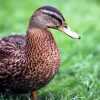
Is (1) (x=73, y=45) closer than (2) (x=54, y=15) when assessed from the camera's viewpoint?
No

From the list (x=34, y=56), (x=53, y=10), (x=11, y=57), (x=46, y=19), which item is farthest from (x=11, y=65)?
(x=53, y=10)

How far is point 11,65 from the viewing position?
6.79 meters

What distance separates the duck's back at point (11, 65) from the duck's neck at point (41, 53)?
8 centimetres

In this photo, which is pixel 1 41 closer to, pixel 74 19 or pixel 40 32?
pixel 40 32

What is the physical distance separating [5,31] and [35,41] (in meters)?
3.45

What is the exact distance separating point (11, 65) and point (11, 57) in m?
0.09

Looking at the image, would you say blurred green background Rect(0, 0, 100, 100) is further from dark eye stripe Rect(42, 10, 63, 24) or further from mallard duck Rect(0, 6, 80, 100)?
dark eye stripe Rect(42, 10, 63, 24)

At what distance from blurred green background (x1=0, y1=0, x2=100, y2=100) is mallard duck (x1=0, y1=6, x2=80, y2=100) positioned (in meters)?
0.38

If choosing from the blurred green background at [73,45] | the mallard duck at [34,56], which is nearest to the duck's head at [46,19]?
the mallard duck at [34,56]

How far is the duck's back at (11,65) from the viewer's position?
677 cm

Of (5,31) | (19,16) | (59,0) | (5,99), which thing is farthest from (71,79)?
(59,0)

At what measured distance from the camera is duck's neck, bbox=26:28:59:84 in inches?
269

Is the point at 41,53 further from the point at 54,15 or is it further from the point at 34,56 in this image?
the point at 54,15

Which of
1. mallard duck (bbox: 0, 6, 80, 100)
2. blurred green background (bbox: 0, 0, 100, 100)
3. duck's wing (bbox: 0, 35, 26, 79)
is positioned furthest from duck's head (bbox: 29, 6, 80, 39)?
blurred green background (bbox: 0, 0, 100, 100)
